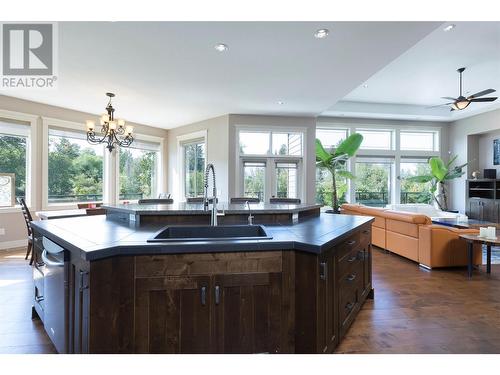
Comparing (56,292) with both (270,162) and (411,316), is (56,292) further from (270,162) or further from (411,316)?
(270,162)

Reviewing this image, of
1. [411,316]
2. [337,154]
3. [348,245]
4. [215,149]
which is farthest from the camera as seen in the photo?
[337,154]

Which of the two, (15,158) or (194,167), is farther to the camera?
(194,167)

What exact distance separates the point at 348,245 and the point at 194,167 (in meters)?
6.05

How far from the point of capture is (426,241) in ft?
13.5

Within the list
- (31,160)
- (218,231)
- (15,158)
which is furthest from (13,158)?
(218,231)

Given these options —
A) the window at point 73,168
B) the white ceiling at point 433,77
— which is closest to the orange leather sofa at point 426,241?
the white ceiling at point 433,77

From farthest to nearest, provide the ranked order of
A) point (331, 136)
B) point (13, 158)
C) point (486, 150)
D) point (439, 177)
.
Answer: point (331, 136)
point (486, 150)
point (439, 177)
point (13, 158)

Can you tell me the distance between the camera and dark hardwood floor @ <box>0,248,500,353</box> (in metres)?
2.17

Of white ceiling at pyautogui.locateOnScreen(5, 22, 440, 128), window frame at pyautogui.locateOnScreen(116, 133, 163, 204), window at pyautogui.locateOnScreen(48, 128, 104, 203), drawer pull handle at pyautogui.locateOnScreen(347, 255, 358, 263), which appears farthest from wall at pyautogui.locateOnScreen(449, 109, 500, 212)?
window at pyautogui.locateOnScreen(48, 128, 104, 203)

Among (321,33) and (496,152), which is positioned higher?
(321,33)

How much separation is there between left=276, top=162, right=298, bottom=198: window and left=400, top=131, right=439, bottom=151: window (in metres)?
4.43

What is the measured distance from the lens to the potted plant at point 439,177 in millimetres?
7938
